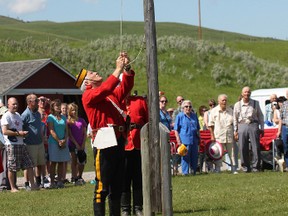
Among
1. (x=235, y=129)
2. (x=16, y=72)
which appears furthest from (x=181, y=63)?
(x=235, y=129)

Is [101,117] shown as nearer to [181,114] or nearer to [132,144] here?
[132,144]

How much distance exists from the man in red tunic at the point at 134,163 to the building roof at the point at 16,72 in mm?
26394

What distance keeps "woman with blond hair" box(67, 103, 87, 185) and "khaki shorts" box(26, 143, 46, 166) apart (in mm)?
1229

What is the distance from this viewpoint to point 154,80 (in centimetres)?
1090

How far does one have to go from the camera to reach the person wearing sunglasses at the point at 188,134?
20.4m

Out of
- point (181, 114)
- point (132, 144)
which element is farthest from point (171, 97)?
point (132, 144)

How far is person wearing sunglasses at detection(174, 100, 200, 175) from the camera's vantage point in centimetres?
2042

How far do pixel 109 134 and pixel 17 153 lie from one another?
7249 mm

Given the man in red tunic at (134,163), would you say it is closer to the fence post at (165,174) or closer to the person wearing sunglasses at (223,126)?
the fence post at (165,174)

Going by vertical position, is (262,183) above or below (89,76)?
below

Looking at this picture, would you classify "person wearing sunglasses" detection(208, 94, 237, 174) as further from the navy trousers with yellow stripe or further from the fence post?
the fence post

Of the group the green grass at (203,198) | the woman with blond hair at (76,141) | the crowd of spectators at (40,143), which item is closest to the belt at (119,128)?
the green grass at (203,198)

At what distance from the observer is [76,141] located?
1895cm

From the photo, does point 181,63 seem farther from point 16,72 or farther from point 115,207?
point 115,207
